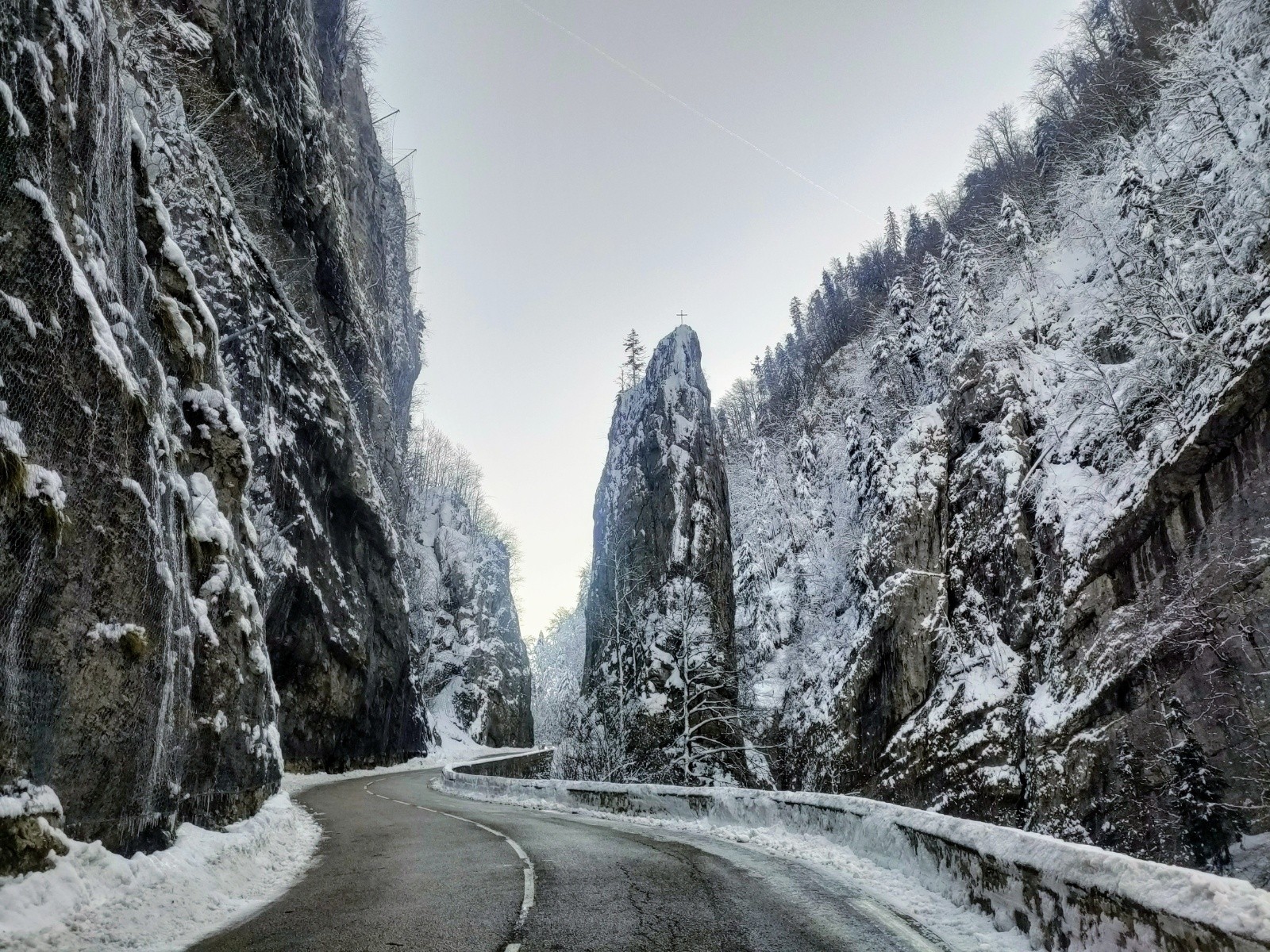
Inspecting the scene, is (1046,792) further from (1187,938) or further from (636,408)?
(636,408)

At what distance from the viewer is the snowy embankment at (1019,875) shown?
386 centimetres

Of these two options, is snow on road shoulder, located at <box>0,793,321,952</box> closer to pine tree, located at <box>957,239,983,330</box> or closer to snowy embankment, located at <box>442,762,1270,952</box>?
snowy embankment, located at <box>442,762,1270,952</box>

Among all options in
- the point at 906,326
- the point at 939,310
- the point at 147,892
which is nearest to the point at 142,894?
the point at 147,892

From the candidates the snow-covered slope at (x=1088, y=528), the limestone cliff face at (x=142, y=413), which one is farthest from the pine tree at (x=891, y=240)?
the limestone cliff face at (x=142, y=413)

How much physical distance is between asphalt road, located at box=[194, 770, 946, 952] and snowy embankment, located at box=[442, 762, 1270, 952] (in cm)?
76

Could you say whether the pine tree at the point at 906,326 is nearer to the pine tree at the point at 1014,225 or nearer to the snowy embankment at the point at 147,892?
the pine tree at the point at 1014,225

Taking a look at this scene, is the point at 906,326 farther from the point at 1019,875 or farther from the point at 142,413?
the point at 142,413

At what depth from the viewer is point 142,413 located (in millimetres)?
8867

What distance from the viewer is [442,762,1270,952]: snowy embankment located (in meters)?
3.86

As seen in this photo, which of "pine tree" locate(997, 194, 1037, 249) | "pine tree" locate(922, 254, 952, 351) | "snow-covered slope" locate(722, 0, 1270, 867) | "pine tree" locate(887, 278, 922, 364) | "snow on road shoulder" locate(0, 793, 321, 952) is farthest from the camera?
"pine tree" locate(887, 278, 922, 364)

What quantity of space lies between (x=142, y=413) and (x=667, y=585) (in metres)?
33.1

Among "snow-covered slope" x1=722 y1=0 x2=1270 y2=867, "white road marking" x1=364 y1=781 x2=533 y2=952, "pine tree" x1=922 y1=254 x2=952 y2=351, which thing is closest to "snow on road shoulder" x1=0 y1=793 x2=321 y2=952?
"white road marking" x1=364 y1=781 x2=533 y2=952

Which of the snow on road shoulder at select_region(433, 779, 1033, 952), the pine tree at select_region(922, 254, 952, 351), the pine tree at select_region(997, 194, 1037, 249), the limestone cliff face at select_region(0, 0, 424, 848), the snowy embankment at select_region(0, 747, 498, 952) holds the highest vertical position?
the pine tree at select_region(997, 194, 1037, 249)

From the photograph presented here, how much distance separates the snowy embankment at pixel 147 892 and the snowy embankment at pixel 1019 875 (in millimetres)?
7070
